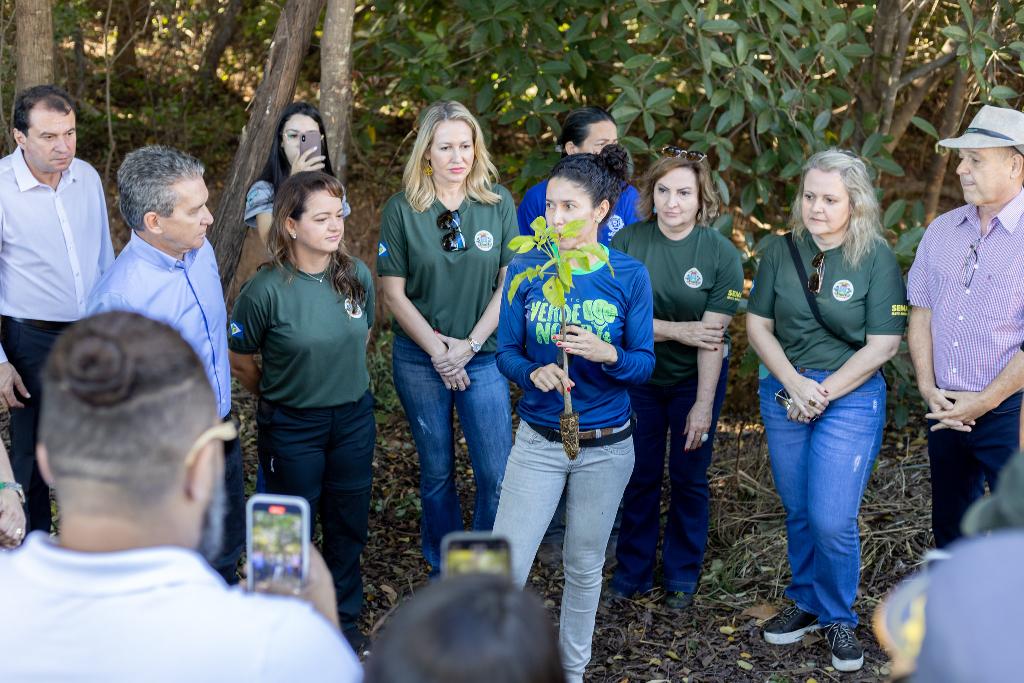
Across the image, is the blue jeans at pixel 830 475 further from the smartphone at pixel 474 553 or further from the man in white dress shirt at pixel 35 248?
the man in white dress shirt at pixel 35 248

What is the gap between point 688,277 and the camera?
439cm

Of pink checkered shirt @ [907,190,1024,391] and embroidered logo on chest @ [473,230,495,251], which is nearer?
pink checkered shirt @ [907,190,1024,391]

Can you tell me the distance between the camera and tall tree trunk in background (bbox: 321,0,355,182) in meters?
5.48

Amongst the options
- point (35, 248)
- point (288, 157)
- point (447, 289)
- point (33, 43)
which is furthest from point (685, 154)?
point (33, 43)

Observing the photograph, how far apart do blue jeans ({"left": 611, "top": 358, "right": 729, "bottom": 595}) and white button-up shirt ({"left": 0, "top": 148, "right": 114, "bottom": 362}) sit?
235 cm

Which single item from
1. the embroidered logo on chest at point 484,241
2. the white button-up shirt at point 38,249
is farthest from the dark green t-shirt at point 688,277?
the white button-up shirt at point 38,249

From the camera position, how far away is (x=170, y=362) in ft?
5.35

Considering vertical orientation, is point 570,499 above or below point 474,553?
below

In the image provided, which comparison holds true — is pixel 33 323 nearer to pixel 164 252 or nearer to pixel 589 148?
pixel 164 252

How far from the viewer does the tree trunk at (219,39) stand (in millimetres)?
8609

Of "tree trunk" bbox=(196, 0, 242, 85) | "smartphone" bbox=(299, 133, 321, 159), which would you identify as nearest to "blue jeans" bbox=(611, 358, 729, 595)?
"smartphone" bbox=(299, 133, 321, 159)

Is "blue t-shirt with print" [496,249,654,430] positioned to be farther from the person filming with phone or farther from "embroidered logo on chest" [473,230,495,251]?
the person filming with phone

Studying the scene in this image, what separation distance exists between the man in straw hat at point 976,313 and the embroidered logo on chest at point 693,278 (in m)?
0.81

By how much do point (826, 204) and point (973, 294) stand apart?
617 mm
